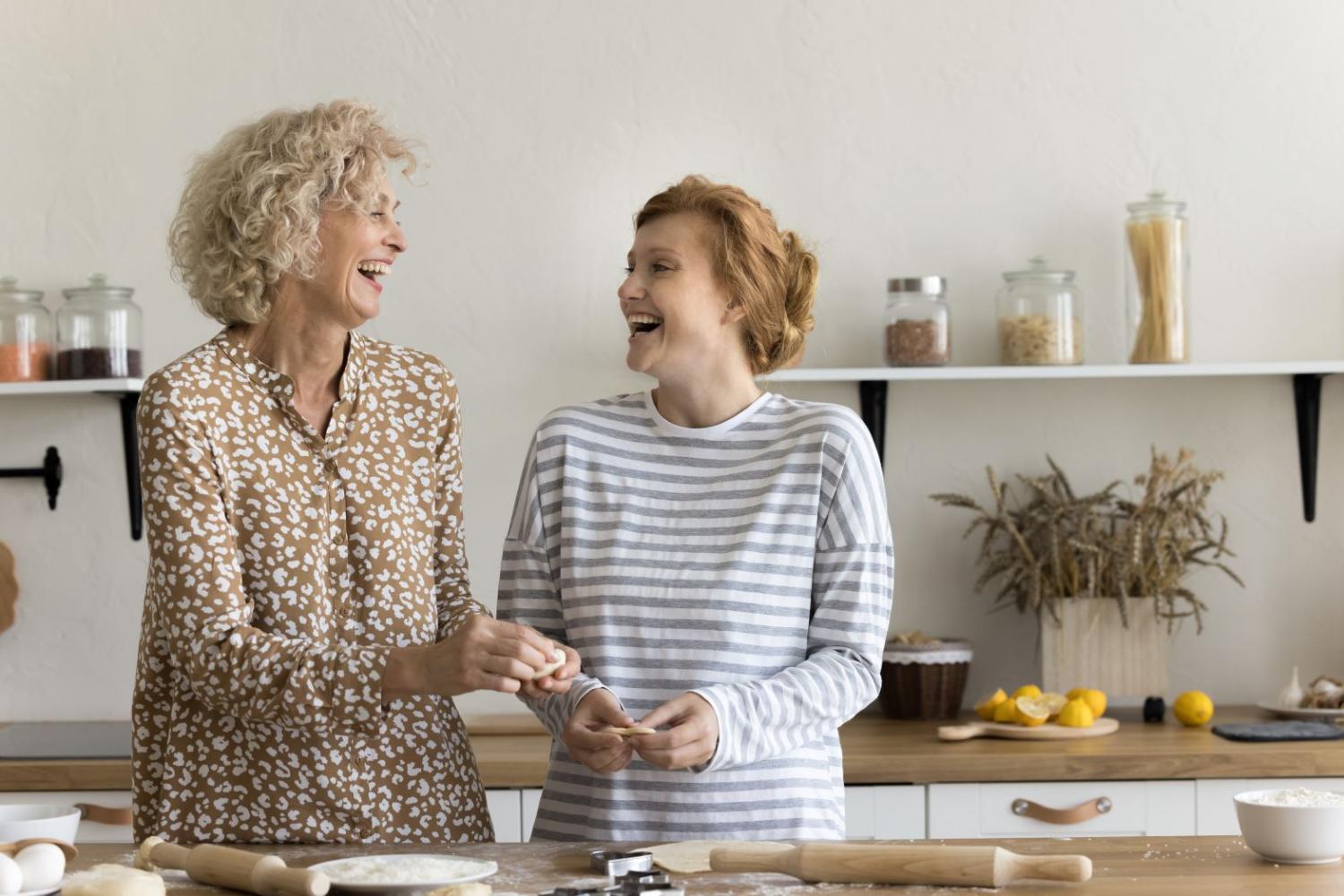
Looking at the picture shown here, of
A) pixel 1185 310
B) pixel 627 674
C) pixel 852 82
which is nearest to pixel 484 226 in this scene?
pixel 852 82

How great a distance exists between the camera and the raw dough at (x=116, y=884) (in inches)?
49.6

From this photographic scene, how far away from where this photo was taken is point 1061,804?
2.50 meters

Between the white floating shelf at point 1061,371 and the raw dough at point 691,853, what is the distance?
1468 mm

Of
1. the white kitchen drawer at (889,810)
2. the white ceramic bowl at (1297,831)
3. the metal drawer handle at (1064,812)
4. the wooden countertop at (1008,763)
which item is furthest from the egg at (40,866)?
the metal drawer handle at (1064,812)

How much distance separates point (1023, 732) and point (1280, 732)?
0.42 m

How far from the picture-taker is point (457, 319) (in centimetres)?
308

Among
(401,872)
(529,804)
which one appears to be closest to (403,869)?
(401,872)

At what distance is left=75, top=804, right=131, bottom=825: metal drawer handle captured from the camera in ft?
8.34

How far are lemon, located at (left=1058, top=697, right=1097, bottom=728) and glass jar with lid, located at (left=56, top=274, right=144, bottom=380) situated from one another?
1.86m

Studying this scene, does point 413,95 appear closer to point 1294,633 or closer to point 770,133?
point 770,133

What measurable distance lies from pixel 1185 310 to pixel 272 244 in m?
1.88

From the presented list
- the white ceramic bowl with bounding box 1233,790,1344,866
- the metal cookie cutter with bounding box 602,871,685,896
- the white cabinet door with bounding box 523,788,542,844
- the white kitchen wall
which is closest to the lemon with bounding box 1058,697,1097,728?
the white kitchen wall

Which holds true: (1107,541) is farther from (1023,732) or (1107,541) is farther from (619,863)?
(619,863)

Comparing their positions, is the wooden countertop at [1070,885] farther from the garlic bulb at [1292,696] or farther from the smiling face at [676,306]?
the garlic bulb at [1292,696]
